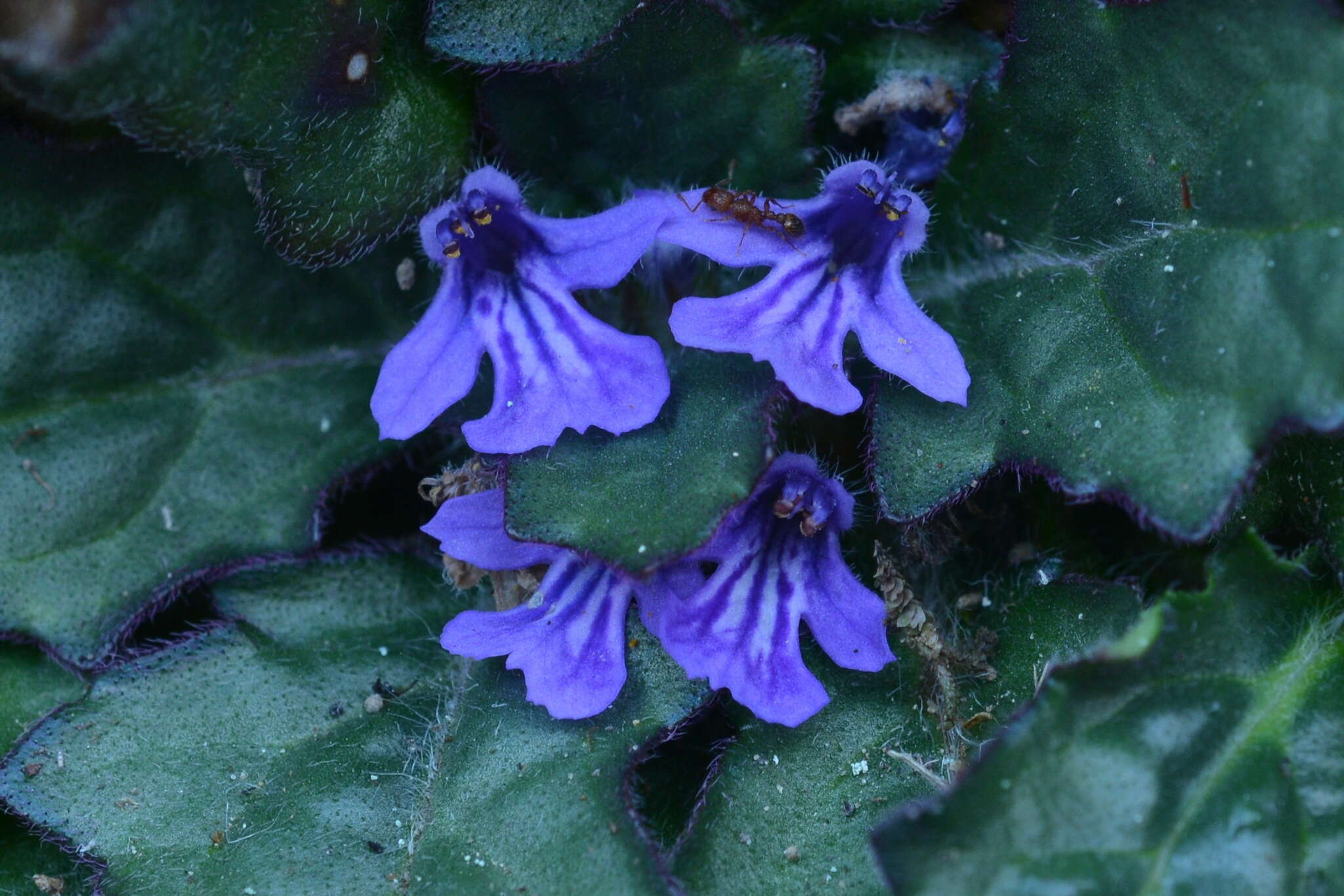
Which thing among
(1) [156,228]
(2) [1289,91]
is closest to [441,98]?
(1) [156,228]

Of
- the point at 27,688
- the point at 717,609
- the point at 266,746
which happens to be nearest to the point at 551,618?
the point at 717,609

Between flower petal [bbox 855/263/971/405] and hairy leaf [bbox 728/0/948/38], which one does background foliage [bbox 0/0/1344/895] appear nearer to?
hairy leaf [bbox 728/0/948/38]

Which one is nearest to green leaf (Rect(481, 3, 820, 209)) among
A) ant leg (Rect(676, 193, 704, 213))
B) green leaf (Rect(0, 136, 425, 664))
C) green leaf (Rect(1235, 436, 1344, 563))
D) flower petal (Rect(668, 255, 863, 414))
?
ant leg (Rect(676, 193, 704, 213))

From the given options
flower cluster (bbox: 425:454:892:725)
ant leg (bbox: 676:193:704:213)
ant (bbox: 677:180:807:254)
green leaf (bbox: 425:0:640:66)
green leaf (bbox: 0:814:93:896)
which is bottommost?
green leaf (bbox: 0:814:93:896)

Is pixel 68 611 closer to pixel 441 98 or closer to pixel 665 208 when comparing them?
pixel 441 98

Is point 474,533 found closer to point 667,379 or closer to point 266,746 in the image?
point 667,379

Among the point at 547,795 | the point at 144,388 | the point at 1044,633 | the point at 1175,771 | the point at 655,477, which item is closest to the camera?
the point at 1175,771
